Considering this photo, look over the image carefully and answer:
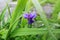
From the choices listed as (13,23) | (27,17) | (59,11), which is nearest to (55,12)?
(59,11)

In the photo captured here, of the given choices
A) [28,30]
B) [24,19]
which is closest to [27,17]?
[24,19]

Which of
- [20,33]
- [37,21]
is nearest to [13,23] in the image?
[20,33]

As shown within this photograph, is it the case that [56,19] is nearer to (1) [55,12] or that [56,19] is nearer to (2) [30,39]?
(1) [55,12]

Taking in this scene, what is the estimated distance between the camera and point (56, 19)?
2.52 feet

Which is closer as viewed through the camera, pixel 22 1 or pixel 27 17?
pixel 22 1

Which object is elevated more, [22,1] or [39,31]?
[22,1]

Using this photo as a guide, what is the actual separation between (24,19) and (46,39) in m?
0.13

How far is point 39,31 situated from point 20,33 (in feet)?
0.21

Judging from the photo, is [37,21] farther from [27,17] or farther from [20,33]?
[20,33]

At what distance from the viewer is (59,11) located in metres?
0.80

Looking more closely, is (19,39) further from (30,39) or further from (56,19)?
(56,19)

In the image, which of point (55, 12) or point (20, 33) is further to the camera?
point (55, 12)

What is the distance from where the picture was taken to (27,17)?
741mm

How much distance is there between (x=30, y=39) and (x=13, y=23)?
0.11 m
